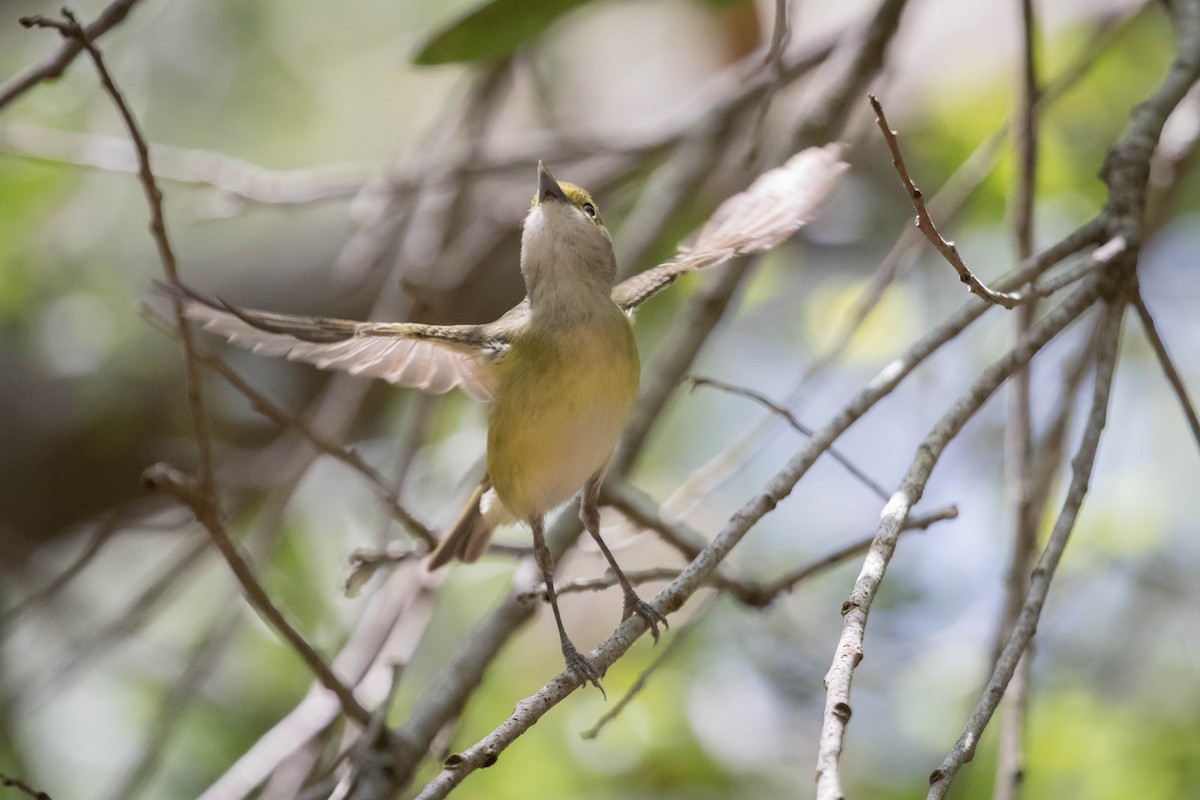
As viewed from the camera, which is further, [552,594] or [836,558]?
[836,558]

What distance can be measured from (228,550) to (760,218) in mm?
1729

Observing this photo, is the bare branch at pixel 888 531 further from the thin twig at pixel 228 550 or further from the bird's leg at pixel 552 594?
the thin twig at pixel 228 550

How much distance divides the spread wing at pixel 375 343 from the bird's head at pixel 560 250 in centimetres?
12

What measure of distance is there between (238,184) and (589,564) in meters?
2.50

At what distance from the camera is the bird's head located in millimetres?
3057

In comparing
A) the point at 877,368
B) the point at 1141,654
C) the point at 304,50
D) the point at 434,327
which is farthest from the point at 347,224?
the point at 1141,654

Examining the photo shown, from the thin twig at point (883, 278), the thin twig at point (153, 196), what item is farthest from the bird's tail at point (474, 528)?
the thin twig at point (153, 196)

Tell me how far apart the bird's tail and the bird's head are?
56 centimetres

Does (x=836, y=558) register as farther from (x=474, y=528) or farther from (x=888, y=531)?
(x=474, y=528)

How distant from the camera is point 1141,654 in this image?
412 cm

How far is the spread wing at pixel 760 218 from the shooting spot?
2.94m

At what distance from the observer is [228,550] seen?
192 cm

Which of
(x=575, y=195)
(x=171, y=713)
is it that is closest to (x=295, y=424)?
(x=171, y=713)

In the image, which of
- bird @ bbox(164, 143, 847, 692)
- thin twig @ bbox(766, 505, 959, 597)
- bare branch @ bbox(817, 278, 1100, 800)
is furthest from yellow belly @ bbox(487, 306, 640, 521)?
bare branch @ bbox(817, 278, 1100, 800)
